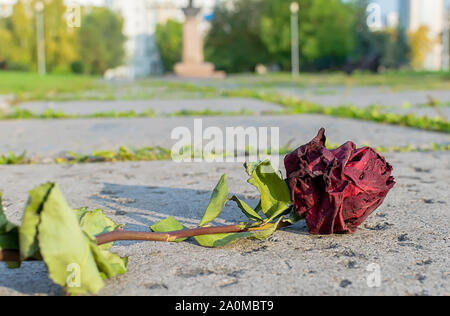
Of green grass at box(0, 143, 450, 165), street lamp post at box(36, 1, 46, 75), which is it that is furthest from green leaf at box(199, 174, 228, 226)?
street lamp post at box(36, 1, 46, 75)

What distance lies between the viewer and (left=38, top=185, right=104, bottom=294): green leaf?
0.72 meters

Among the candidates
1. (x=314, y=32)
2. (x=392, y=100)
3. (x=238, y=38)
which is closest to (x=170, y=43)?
(x=238, y=38)

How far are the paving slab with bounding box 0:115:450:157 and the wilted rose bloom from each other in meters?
1.45

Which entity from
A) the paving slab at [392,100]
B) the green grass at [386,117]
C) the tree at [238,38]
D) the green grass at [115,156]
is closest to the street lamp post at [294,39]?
the tree at [238,38]

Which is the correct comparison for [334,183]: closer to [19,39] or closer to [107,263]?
[107,263]

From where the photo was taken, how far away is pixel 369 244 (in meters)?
1.06

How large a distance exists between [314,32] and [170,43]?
29082 mm

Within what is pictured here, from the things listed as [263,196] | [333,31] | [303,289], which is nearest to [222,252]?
[263,196]

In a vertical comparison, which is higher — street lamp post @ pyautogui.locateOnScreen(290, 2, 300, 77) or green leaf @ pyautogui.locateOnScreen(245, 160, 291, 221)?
street lamp post @ pyautogui.locateOnScreen(290, 2, 300, 77)

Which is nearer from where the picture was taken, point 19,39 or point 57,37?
point 57,37

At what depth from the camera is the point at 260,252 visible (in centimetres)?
101

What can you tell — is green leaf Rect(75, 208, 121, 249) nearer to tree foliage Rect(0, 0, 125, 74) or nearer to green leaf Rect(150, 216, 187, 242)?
green leaf Rect(150, 216, 187, 242)

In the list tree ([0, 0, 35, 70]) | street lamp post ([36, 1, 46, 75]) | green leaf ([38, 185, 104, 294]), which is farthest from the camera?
tree ([0, 0, 35, 70])

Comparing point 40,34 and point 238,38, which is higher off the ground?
point 238,38
